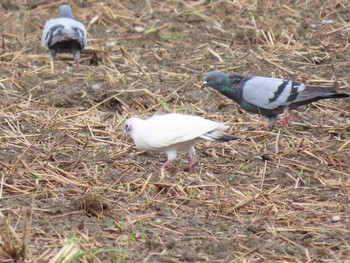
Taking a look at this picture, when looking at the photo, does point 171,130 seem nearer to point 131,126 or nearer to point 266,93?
point 131,126

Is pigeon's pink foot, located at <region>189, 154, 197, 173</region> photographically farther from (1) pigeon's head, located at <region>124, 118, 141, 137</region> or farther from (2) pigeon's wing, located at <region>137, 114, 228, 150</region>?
(1) pigeon's head, located at <region>124, 118, 141, 137</region>

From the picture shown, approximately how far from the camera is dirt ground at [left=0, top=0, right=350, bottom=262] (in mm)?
5355

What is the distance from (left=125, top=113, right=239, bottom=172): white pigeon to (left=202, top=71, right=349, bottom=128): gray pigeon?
1.21m

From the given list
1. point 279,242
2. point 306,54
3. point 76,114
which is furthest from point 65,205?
point 306,54

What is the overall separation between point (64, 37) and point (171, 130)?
3500 mm

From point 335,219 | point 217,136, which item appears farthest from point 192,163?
point 335,219

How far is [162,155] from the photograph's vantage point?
→ 23.4 ft

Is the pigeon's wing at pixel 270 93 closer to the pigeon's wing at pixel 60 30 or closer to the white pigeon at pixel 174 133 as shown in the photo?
the white pigeon at pixel 174 133

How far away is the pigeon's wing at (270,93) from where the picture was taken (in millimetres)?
7621

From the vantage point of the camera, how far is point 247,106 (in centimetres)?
772

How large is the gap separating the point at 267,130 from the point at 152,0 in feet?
14.2

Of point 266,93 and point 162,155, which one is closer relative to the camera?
point 162,155

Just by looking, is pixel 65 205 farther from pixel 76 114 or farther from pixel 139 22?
pixel 139 22

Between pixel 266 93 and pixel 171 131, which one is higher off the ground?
pixel 171 131
